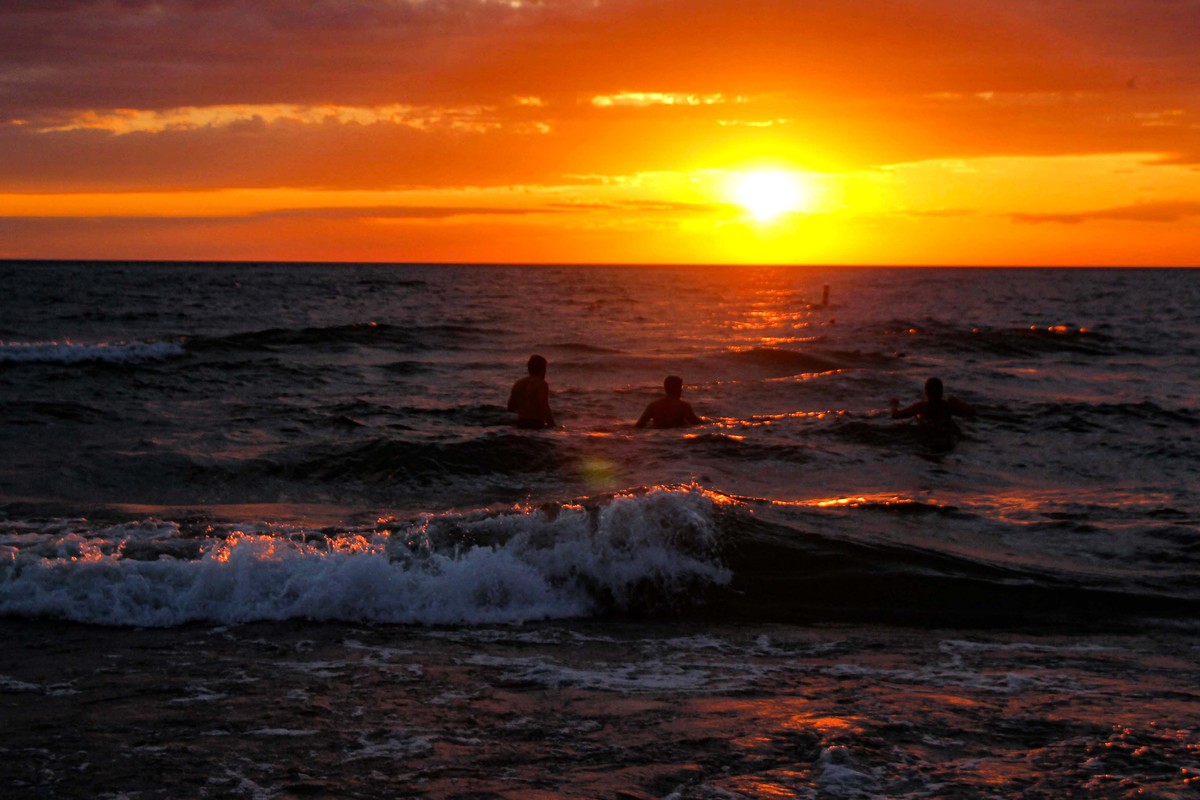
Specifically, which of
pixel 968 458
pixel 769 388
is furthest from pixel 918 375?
pixel 968 458

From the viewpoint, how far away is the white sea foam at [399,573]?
23.5 ft

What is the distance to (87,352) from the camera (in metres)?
27.0

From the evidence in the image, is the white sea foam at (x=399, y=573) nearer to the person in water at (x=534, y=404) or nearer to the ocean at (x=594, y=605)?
the ocean at (x=594, y=605)

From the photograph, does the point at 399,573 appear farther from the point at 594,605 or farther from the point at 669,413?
the point at 669,413

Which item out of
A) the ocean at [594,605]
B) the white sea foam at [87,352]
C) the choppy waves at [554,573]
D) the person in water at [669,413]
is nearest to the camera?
the ocean at [594,605]

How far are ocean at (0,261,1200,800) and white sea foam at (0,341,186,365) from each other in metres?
8.38

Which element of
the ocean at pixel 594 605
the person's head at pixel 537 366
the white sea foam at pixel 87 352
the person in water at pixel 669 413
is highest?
the person's head at pixel 537 366

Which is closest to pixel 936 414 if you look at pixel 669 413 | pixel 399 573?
pixel 669 413

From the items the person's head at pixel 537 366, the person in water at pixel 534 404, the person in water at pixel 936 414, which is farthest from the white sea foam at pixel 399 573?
the person in water at pixel 936 414

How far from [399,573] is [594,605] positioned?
1452mm

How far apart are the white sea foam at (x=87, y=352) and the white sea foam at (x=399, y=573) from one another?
64.4 feet

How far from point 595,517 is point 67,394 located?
597 inches

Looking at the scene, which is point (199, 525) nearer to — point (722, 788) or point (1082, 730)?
point (722, 788)

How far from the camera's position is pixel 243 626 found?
22.8 feet
